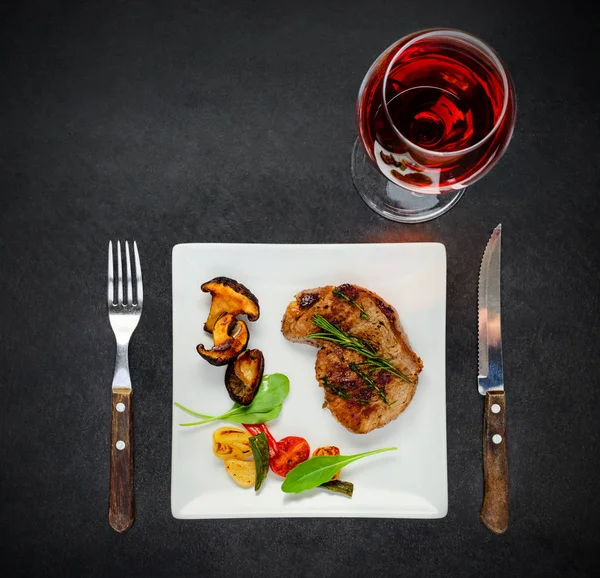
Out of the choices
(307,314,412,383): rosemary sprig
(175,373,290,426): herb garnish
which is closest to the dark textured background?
(175,373,290,426): herb garnish

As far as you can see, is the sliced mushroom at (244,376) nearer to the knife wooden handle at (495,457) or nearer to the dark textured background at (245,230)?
the dark textured background at (245,230)

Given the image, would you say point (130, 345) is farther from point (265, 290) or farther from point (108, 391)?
point (265, 290)

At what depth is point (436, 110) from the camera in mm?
1499

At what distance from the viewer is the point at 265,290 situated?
6.36 ft

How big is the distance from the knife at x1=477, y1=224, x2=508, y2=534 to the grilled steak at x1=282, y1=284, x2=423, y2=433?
0.25 metres

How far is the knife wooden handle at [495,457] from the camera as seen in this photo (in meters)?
1.95

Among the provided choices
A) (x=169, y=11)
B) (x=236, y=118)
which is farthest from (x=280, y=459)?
(x=169, y=11)

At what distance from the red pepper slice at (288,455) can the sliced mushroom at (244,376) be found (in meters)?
0.18

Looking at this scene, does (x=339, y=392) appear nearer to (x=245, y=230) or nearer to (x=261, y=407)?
(x=261, y=407)

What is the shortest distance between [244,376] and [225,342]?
122 millimetres

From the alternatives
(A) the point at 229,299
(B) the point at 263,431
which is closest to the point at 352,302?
(A) the point at 229,299

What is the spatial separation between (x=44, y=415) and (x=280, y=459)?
780 millimetres

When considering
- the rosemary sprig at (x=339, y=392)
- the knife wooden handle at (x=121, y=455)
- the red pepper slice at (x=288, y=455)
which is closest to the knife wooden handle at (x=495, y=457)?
the rosemary sprig at (x=339, y=392)

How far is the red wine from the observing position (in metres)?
1.38
